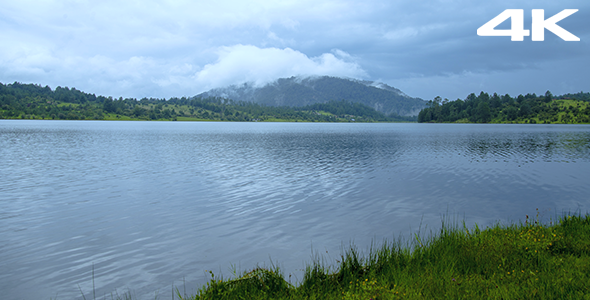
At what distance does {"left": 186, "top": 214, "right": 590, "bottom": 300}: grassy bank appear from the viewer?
835 cm

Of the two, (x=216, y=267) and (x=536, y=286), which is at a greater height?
(x=536, y=286)

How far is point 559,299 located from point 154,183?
92.0 feet

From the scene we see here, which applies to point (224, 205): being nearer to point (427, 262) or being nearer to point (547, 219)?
point (427, 262)

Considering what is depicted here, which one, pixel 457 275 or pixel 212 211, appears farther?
pixel 212 211

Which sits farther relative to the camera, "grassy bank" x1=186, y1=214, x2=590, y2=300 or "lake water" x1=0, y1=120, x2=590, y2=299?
"lake water" x1=0, y1=120, x2=590, y2=299

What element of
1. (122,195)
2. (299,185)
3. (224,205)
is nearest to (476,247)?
(224,205)

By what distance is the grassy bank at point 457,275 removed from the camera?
27.4 ft

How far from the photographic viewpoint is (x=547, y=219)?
19.8m

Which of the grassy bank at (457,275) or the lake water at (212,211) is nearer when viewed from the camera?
the grassy bank at (457,275)

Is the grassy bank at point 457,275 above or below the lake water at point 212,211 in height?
above

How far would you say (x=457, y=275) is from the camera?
9969 mm

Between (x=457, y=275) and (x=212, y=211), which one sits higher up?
(x=457, y=275)

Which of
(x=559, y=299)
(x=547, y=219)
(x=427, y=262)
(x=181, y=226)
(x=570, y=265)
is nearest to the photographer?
(x=559, y=299)

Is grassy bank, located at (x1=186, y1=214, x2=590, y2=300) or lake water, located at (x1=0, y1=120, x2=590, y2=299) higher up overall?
grassy bank, located at (x1=186, y1=214, x2=590, y2=300)
